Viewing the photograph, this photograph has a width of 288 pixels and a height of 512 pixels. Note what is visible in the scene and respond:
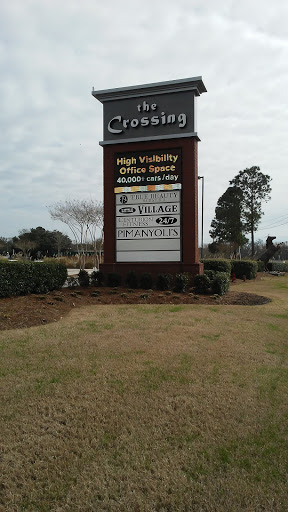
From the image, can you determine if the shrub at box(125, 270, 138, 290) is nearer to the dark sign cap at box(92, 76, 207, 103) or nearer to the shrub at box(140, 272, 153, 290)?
the shrub at box(140, 272, 153, 290)

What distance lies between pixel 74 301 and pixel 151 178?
241 inches

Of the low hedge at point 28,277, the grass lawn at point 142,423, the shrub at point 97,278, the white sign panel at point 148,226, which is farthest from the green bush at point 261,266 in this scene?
the grass lawn at point 142,423

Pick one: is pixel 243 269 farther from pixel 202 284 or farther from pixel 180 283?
pixel 180 283

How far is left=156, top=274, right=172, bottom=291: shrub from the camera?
13.1 m

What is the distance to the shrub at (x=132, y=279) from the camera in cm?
1380

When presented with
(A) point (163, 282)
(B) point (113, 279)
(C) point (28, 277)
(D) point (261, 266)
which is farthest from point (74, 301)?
(D) point (261, 266)

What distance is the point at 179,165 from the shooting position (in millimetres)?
14305

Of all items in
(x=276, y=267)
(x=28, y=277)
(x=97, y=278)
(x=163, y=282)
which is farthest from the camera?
(x=276, y=267)

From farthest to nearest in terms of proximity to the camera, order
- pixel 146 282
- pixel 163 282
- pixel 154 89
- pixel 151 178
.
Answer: pixel 154 89 < pixel 151 178 < pixel 146 282 < pixel 163 282

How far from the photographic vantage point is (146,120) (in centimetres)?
1473

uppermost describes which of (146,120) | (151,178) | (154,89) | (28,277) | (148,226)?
(154,89)

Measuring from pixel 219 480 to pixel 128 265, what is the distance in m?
11.9

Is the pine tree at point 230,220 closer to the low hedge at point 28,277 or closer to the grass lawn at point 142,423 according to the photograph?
the low hedge at point 28,277

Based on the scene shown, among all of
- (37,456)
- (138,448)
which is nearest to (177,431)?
(138,448)
